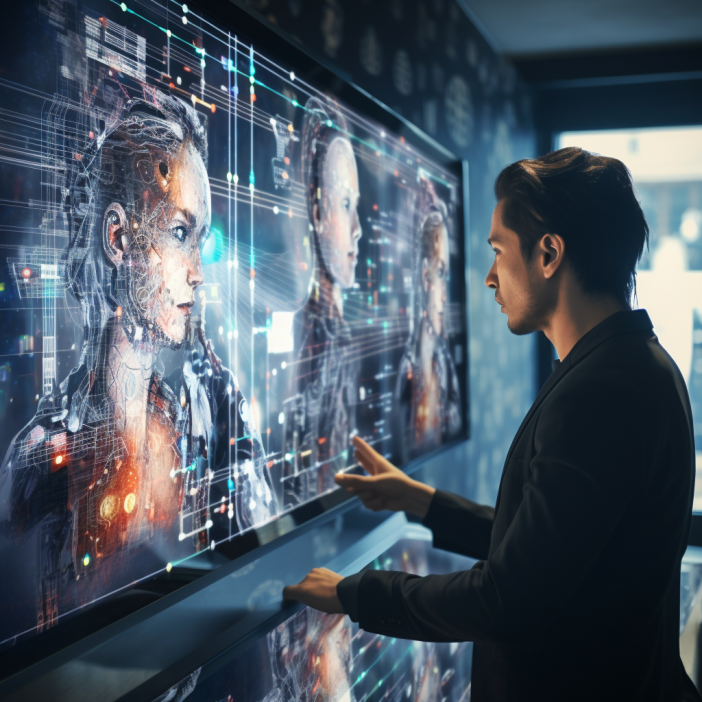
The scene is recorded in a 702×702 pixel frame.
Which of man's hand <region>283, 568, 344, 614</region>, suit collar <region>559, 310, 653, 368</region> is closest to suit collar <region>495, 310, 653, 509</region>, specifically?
suit collar <region>559, 310, 653, 368</region>

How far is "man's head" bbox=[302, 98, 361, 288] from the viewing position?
151 centimetres

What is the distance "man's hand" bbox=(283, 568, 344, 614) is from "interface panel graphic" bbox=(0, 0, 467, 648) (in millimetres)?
167

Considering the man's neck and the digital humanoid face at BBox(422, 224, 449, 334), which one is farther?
the digital humanoid face at BBox(422, 224, 449, 334)

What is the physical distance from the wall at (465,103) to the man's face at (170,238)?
1.82 feet

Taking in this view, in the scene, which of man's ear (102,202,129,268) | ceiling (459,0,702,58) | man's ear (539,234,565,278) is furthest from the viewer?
ceiling (459,0,702,58)

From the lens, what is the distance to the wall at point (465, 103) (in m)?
1.84

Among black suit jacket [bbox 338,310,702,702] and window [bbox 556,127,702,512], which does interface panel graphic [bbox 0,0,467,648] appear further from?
window [bbox 556,127,702,512]

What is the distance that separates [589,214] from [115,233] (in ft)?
2.32

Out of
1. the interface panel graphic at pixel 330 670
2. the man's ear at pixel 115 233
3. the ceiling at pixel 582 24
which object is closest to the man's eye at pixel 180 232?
the man's ear at pixel 115 233

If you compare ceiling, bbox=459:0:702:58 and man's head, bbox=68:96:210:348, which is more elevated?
ceiling, bbox=459:0:702:58

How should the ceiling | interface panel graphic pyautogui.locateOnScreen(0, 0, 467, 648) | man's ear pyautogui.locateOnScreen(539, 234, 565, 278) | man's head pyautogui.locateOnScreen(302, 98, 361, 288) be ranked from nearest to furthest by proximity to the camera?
interface panel graphic pyautogui.locateOnScreen(0, 0, 467, 648) < man's ear pyautogui.locateOnScreen(539, 234, 565, 278) < man's head pyautogui.locateOnScreen(302, 98, 361, 288) < the ceiling

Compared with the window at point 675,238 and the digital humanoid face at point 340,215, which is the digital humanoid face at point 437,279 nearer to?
the digital humanoid face at point 340,215

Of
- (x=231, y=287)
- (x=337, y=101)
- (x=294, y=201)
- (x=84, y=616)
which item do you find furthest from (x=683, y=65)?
(x=84, y=616)

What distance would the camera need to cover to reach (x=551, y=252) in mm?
1050
